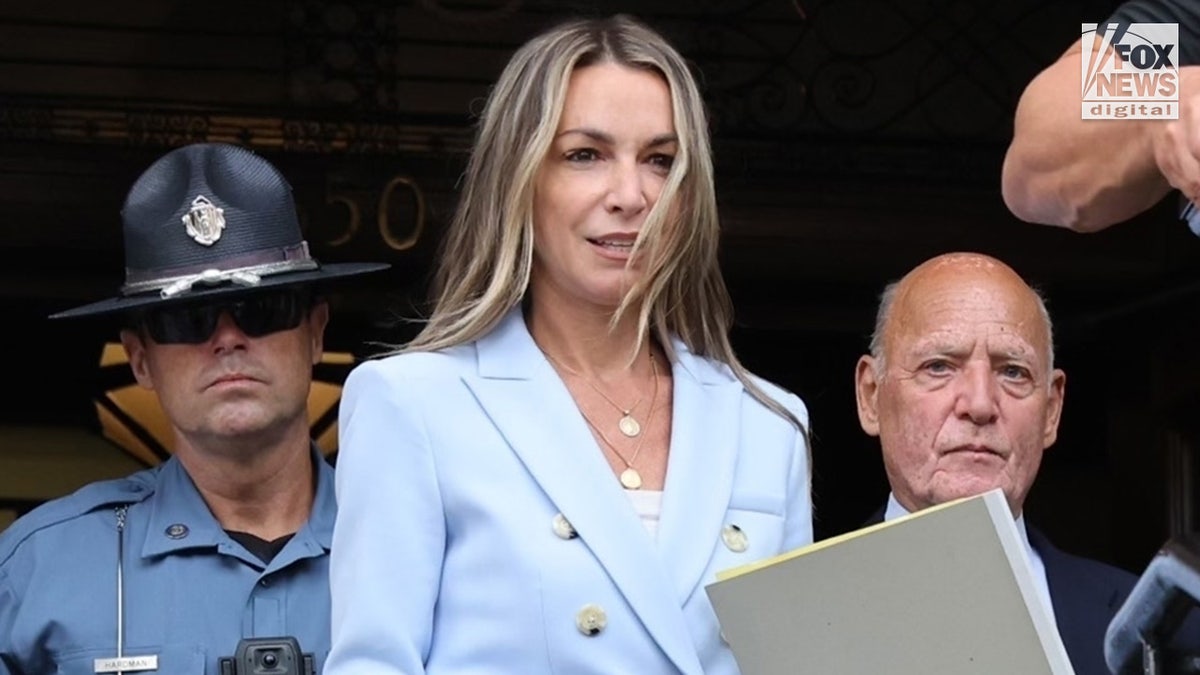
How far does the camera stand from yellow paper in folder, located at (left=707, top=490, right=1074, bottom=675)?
2.02m

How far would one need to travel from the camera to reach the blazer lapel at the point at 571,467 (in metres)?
2.40

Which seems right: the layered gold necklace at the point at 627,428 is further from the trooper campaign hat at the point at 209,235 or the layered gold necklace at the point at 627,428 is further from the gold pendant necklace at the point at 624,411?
the trooper campaign hat at the point at 209,235

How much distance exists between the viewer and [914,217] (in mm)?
5719

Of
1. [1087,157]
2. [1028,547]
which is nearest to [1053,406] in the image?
[1028,547]

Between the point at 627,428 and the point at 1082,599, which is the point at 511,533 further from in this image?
the point at 1082,599

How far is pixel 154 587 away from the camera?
3.06 metres

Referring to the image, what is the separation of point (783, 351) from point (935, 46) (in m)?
0.89

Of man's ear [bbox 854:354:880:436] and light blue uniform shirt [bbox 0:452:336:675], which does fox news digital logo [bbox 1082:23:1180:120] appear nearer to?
man's ear [bbox 854:354:880:436]

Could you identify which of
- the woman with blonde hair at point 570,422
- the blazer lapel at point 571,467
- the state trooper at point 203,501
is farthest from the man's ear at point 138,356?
the blazer lapel at point 571,467

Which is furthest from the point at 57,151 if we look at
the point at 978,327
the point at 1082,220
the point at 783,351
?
the point at 1082,220

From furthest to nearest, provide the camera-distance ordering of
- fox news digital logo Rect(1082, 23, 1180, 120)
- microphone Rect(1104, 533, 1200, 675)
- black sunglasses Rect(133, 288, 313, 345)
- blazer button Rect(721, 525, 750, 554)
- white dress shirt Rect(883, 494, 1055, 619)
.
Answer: black sunglasses Rect(133, 288, 313, 345) < white dress shirt Rect(883, 494, 1055, 619) < blazer button Rect(721, 525, 750, 554) < microphone Rect(1104, 533, 1200, 675) < fox news digital logo Rect(1082, 23, 1180, 120)

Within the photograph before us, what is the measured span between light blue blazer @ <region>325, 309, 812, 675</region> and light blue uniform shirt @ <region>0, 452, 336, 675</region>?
58 cm

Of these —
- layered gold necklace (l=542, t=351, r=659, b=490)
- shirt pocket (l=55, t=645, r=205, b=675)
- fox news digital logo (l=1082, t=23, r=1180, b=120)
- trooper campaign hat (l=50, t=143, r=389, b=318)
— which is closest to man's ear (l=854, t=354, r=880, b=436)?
layered gold necklace (l=542, t=351, r=659, b=490)

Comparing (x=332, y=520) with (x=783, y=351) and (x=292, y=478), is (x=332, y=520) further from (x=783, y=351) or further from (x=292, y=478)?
(x=783, y=351)
